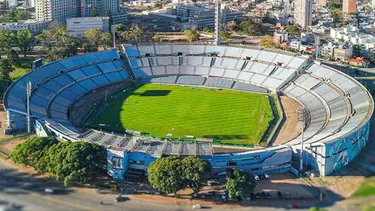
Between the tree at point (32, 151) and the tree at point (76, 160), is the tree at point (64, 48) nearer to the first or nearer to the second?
the tree at point (32, 151)

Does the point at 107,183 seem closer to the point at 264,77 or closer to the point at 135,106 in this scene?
the point at 135,106

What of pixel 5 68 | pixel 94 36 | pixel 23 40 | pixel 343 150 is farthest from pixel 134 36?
pixel 343 150

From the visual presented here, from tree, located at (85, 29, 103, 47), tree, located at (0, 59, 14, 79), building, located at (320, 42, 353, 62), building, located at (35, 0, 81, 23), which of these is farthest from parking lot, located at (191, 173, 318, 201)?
building, located at (35, 0, 81, 23)

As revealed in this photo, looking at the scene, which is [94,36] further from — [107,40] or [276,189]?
[276,189]

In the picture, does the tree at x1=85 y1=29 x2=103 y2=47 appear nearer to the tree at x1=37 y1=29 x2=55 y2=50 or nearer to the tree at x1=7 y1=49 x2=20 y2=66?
the tree at x1=37 y1=29 x2=55 y2=50

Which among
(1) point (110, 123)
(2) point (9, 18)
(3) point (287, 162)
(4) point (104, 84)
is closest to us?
(3) point (287, 162)

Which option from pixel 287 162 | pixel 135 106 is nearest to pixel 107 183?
pixel 287 162

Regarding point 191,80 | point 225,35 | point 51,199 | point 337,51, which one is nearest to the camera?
point 51,199
